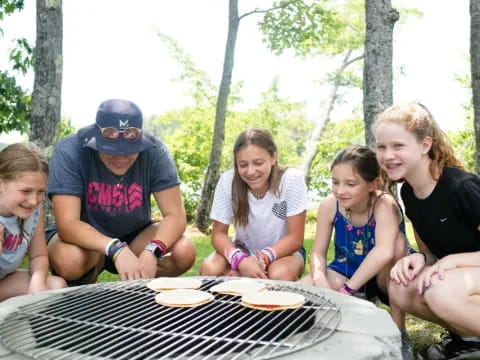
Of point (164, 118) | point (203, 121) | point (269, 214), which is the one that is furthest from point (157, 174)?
point (164, 118)

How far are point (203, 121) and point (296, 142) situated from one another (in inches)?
266

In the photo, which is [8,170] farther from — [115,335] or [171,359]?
[171,359]

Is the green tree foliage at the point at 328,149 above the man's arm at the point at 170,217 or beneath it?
above

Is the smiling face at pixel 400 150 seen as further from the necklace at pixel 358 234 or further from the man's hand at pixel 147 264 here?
the man's hand at pixel 147 264

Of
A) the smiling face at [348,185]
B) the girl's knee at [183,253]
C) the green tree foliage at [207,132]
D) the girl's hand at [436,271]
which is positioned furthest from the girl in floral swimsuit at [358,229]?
the green tree foliage at [207,132]

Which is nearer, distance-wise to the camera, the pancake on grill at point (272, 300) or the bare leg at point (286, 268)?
the pancake on grill at point (272, 300)

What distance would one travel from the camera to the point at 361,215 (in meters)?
2.85

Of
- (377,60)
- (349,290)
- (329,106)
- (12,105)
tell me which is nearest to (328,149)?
(329,106)

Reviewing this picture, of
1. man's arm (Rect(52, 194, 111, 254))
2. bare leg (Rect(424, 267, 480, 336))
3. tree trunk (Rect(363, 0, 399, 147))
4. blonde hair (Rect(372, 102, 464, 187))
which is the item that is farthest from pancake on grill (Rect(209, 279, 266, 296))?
tree trunk (Rect(363, 0, 399, 147))

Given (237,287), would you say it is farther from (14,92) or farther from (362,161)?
(14,92)

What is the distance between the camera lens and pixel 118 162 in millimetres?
2922

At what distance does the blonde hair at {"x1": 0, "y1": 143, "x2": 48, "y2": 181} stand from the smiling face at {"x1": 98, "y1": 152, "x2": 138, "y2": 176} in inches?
18.2

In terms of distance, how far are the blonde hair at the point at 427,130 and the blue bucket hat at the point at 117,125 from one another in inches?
52.3

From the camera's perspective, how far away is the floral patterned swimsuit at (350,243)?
2805 mm
